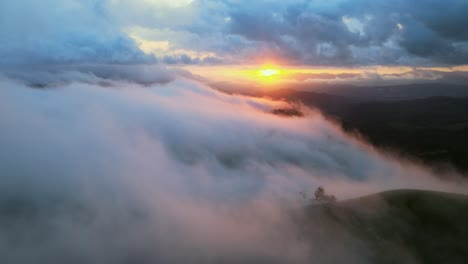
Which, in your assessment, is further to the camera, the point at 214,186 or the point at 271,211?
the point at 214,186

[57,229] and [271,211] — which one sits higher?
[271,211]

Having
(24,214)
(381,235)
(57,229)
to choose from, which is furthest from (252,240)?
(24,214)

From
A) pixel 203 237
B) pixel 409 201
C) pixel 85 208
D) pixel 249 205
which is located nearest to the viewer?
pixel 409 201

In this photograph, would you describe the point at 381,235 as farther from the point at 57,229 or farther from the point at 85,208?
the point at 85,208

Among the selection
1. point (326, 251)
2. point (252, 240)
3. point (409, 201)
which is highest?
Result: point (409, 201)

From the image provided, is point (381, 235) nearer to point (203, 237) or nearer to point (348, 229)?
point (348, 229)

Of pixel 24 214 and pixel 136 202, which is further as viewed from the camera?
pixel 136 202

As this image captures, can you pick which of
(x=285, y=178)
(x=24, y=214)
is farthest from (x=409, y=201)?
(x=24, y=214)

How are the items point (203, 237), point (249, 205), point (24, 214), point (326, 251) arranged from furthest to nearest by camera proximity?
point (24, 214)
point (249, 205)
point (203, 237)
point (326, 251)

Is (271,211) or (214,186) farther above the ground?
(271,211)
